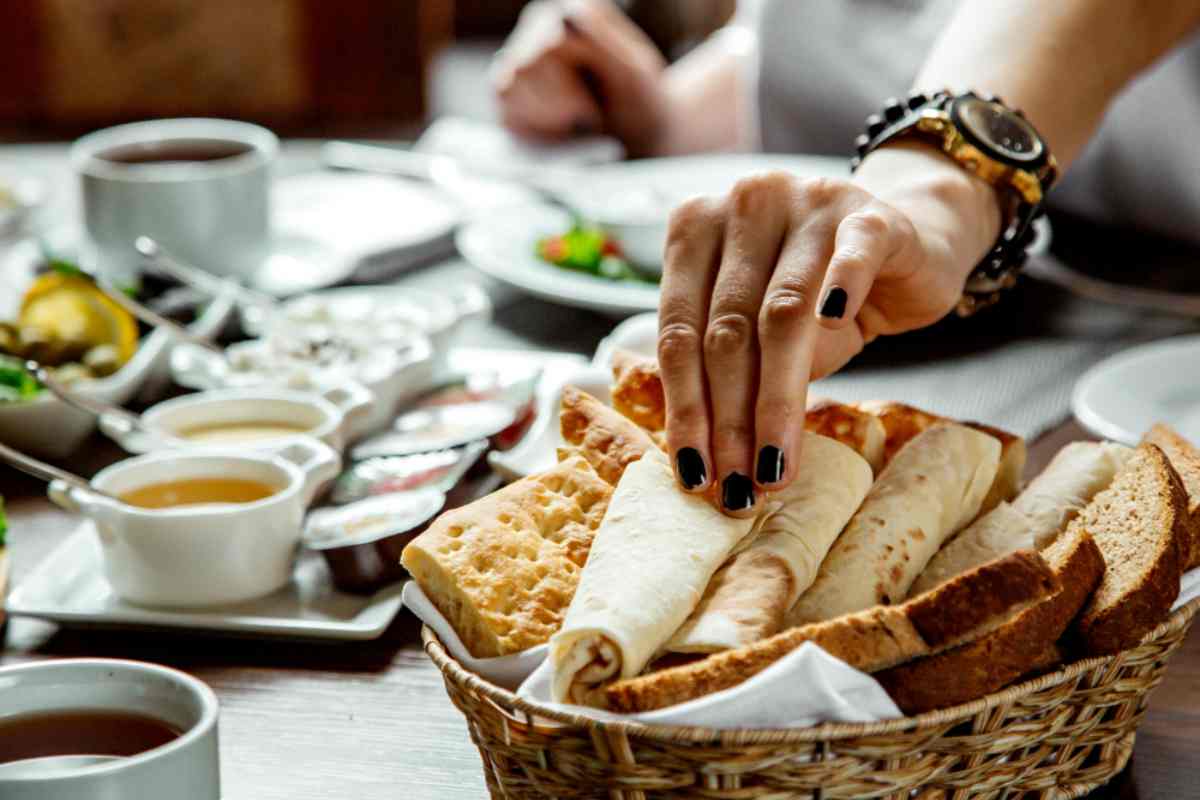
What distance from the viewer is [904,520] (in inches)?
34.3

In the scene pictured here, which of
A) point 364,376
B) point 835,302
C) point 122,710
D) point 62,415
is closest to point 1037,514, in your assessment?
point 835,302

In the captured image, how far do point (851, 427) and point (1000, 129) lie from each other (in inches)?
19.6

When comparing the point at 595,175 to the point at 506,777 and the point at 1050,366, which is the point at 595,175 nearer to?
the point at 1050,366

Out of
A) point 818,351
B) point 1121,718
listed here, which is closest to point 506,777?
point 1121,718

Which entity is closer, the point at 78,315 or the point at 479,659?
the point at 479,659

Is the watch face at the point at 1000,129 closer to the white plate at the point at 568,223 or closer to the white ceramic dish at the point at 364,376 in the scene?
the white plate at the point at 568,223

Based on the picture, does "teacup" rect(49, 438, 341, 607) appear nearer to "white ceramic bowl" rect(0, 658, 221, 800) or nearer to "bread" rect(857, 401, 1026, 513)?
"white ceramic bowl" rect(0, 658, 221, 800)

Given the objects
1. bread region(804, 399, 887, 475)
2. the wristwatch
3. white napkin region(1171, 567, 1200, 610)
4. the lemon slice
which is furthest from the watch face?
the lemon slice

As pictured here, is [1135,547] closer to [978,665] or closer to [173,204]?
[978,665]

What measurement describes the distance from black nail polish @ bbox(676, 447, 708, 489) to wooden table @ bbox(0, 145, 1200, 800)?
0.75ft

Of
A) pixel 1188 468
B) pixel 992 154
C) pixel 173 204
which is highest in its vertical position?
pixel 992 154

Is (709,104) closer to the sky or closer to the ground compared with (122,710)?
closer to the ground

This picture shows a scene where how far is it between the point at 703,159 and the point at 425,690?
1.33 m

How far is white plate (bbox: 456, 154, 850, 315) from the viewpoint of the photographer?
5.58ft
